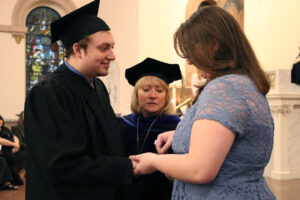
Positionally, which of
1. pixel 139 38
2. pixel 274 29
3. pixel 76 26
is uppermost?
pixel 274 29

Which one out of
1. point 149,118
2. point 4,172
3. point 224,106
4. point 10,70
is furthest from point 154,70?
point 10,70

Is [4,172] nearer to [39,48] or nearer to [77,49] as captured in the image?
[77,49]

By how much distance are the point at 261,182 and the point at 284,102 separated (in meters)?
6.53

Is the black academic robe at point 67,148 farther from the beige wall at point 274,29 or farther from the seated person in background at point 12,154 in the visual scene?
the beige wall at point 274,29

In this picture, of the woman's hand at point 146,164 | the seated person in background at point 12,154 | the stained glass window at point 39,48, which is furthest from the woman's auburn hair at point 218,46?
the stained glass window at point 39,48

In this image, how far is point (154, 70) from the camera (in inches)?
136

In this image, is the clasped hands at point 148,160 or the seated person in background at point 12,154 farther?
the seated person in background at point 12,154

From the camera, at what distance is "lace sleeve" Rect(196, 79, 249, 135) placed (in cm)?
146

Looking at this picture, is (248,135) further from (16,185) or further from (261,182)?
(16,185)

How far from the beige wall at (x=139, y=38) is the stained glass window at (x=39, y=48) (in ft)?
2.82

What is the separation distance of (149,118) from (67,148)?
4.56ft

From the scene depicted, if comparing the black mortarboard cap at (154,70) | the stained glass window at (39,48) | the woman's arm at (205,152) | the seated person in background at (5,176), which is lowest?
the seated person in background at (5,176)

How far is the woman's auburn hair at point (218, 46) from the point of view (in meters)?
1.60

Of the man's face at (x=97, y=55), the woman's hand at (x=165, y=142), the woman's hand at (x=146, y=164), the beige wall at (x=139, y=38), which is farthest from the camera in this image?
the beige wall at (x=139, y=38)
